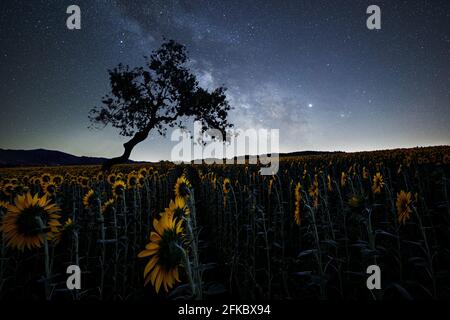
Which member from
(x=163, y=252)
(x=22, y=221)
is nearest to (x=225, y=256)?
(x=22, y=221)

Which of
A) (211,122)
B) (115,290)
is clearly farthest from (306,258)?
(211,122)

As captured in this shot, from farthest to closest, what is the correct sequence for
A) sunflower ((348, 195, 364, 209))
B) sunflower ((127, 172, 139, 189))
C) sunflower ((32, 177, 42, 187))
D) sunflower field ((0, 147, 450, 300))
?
1. sunflower ((32, 177, 42, 187))
2. sunflower ((127, 172, 139, 189))
3. sunflower ((348, 195, 364, 209))
4. sunflower field ((0, 147, 450, 300))

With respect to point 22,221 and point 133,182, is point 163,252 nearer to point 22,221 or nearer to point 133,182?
point 22,221

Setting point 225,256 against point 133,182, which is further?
point 133,182

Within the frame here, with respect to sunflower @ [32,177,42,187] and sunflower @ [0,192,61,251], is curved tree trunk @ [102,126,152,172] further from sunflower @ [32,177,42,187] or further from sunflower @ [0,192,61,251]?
sunflower @ [0,192,61,251]

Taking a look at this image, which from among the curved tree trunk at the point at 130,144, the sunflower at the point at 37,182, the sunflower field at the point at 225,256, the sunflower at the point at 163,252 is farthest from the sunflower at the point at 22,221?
the curved tree trunk at the point at 130,144

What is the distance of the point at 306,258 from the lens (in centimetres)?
393

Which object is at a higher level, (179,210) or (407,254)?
(179,210)

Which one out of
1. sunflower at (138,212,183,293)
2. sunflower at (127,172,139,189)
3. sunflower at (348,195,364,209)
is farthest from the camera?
sunflower at (127,172,139,189)

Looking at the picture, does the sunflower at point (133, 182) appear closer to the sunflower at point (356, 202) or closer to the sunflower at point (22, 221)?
the sunflower at point (22, 221)

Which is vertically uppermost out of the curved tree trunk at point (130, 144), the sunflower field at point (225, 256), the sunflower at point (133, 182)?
the curved tree trunk at point (130, 144)

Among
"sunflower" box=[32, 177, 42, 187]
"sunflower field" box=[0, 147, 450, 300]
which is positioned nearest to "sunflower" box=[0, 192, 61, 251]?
"sunflower field" box=[0, 147, 450, 300]
